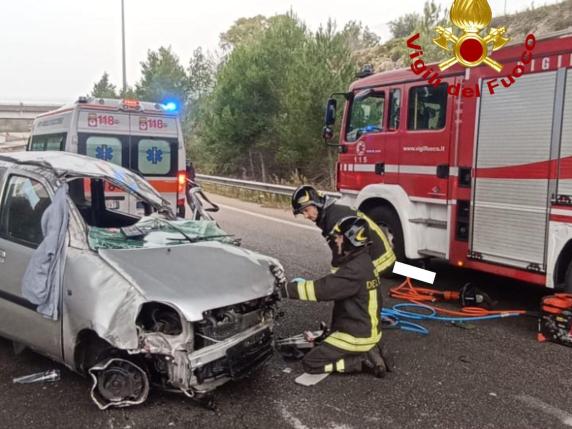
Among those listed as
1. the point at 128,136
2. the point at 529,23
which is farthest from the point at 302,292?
the point at 529,23

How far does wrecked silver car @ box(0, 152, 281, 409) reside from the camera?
10.6 ft

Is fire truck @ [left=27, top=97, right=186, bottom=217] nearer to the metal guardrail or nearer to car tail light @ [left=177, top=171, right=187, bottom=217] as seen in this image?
car tail light @ [left=177, top=171, right=187, bottom=217]

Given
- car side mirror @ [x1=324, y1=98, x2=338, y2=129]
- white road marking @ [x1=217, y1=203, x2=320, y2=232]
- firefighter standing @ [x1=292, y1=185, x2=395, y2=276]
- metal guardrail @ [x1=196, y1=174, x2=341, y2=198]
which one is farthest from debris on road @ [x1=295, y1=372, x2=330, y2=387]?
metal guardrail @ [x1=196, y1=174, x2=341, y2=198]

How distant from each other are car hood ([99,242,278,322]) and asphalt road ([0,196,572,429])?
2.37ft

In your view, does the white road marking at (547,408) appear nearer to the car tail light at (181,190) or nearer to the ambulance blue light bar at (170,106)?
the car tail light at (181,190)

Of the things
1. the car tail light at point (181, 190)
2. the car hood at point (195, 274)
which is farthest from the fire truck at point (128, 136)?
the car hood at point (195, 274)

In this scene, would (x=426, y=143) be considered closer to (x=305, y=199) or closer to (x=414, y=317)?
(x=414, y=317)

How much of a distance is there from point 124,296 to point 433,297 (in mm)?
3990

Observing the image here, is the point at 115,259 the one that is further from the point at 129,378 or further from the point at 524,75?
the point at 524,75

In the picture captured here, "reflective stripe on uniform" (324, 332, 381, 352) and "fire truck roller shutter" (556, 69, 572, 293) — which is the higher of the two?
"fire truck roller shutter" (556, 69, 572, 293)

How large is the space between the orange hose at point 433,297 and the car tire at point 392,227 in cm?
46

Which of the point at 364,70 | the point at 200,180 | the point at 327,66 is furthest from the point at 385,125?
the point at 200,180

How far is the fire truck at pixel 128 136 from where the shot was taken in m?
7.35

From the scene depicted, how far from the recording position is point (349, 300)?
405 cm
